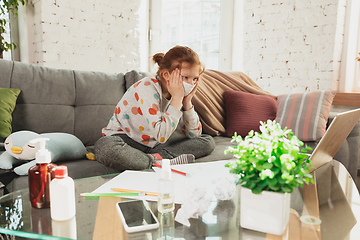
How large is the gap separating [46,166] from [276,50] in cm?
263

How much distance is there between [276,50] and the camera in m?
2.79

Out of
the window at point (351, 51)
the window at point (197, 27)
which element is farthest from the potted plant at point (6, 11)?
the window at point (351, 51)

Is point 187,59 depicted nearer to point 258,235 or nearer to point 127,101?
point 127,101

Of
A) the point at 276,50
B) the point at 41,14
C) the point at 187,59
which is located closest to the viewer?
the point at 187,59

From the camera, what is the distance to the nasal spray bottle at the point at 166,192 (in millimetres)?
573

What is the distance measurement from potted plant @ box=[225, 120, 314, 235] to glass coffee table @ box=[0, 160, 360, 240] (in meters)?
0.03

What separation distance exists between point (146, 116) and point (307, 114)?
3.24 feet

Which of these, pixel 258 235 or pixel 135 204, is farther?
pixel 135 204

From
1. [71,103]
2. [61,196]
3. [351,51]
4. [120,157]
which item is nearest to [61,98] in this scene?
[71,103]

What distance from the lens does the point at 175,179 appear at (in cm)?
77

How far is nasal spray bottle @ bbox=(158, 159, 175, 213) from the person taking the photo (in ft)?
1.88

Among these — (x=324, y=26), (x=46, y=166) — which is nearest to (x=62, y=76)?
(x=46, y=166)

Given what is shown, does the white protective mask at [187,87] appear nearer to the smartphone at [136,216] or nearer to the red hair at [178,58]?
the red hair at [178,58]

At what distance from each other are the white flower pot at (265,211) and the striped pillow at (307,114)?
125 centimetres
